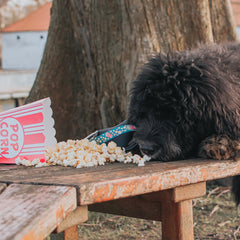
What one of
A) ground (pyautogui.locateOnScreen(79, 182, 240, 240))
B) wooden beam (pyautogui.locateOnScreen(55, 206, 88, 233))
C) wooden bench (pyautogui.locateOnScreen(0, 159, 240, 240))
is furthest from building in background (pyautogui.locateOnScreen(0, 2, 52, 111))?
wooden beam (pyautogui.locateOnScreen(55, 206, 88, 233))

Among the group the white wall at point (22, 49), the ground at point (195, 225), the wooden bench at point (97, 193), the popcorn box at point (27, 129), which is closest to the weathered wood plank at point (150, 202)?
the wooden bench at point (97, 193)

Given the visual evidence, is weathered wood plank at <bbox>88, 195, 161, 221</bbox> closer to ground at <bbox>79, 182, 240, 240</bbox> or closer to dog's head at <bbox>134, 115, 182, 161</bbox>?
dog's head at <bbox>134, 115, 182, 161</bbox>

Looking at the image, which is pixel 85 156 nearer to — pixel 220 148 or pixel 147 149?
pixel 147 149

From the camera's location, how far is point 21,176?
2.08m

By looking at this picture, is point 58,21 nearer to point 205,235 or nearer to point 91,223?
point 91,223

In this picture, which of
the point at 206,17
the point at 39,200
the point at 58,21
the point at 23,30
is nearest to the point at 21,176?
the point at 39,200

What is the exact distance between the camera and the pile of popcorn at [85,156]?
244cm

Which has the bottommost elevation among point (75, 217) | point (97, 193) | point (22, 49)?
point (75, 217)

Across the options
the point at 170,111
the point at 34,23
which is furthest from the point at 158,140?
the point at 34,23

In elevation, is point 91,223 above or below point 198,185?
below

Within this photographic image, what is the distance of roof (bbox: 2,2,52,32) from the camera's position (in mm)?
52969

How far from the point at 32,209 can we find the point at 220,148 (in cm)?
150

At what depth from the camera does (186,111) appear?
8.68 feet

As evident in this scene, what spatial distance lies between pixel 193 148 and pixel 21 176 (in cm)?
125
